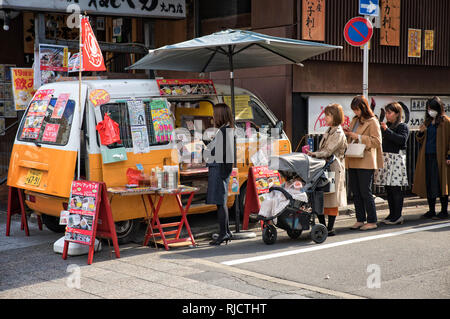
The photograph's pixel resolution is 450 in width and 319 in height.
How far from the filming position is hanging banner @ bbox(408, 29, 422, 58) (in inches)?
503

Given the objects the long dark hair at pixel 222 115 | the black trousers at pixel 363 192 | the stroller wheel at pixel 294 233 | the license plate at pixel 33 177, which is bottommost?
the stroller wheel at pixel 294 233

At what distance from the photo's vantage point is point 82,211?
7324mm

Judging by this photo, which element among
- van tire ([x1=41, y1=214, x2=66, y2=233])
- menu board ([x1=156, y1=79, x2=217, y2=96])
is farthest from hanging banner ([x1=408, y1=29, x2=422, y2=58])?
van tire ([x1=41, y1=214, x2=66, y2=233])

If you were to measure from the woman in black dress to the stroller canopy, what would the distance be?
0.62 m

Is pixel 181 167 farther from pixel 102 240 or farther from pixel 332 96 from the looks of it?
pixel 332 96

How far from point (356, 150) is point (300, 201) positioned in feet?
4.24

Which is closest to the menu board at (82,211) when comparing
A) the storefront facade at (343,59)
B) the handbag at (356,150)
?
the handbag at (356,150)

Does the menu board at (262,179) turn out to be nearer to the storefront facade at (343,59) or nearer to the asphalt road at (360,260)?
the asphalt road at (360,260)

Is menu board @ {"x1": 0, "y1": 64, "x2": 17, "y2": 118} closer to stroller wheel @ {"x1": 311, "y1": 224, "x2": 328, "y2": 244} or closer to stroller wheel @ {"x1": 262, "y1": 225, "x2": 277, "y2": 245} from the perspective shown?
stroller wheel @ {"x1": 262, "y1": 225, "x2": 277, "y2": 245}

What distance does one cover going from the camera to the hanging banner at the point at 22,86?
945 cm

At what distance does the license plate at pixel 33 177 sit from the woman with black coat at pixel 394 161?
4923 mm

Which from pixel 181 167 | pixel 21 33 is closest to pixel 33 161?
pixel 181 167

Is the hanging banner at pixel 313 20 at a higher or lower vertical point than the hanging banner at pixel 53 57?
higher

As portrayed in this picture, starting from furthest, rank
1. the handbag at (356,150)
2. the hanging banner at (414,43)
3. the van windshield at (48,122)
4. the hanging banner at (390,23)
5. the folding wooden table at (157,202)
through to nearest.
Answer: the hanging banner at (414,43), the hanging banner at (390,23), the handbag at (356,150), the van windshield at (48,122), the folding wooden table at (157,202)
